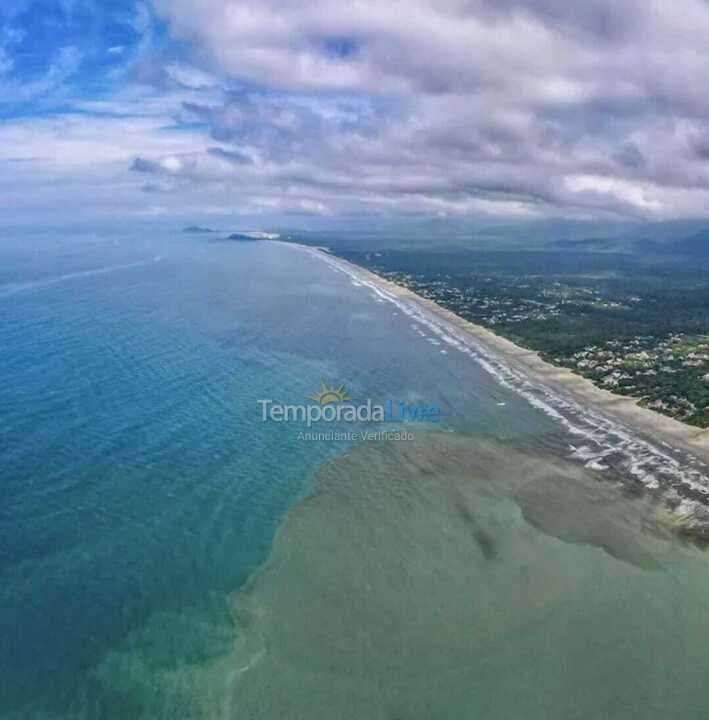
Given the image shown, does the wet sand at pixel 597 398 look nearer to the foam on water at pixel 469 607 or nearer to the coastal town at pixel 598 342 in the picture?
the coastal town at pixel 598 342

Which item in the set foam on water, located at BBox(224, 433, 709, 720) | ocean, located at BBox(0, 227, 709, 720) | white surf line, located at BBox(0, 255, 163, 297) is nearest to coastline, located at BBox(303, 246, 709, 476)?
ocean, located at BBox(0, 227, 709, 720)

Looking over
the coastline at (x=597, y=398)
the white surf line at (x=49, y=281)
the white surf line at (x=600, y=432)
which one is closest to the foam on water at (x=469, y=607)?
the white surf line at (x=600, y=432)

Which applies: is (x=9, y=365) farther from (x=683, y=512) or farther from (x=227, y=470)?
(x=683, y=512)

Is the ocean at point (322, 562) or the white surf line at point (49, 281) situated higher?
the white surf line at point (49, 281)

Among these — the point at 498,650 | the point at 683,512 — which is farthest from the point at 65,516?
the point at 683,512

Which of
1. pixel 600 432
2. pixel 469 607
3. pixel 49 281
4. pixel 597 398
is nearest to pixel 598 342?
pixel 597 398

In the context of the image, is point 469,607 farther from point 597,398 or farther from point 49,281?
point 49,281
